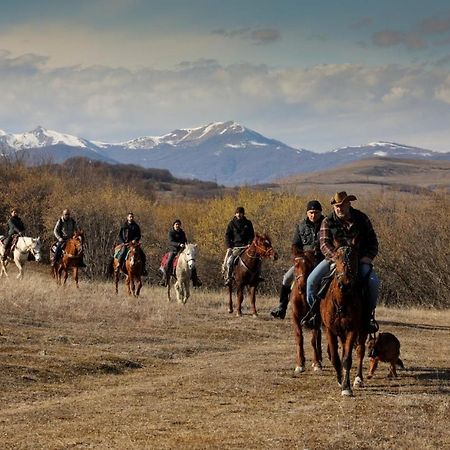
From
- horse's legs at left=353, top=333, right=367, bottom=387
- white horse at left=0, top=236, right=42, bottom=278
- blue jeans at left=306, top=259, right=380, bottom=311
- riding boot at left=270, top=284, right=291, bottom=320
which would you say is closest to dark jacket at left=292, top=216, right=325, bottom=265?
riding boot at left=270, top=284, right=291, bottom=320

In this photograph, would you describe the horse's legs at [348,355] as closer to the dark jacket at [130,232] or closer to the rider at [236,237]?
the rider at [236,237]

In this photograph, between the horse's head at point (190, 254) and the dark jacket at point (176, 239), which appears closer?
the horse's head at point (190, 254)

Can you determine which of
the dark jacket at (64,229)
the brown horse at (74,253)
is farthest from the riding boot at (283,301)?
the dark jacket at (64,229)

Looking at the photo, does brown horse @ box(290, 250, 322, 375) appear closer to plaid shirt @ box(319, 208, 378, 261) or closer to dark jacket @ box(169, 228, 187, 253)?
plaid shirt @ box(319, 208, 378, 261)

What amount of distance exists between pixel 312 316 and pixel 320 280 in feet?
3.05

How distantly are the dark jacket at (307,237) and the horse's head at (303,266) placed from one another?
0.63 feet

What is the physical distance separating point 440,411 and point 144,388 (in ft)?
15.3

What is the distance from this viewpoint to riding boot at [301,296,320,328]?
41.1 ft

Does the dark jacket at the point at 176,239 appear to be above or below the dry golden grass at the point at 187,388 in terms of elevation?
above

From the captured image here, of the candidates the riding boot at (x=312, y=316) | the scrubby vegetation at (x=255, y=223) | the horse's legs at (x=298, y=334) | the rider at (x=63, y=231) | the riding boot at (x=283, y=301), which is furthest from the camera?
the scrubby vegetation at (x=255, y=223)

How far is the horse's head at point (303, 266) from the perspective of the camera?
1366cm

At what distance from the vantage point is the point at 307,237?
1426 cm

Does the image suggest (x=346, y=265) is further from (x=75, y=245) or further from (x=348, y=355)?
(x=75, y=245)

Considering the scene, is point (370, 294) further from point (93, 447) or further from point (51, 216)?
point (51, 216)
